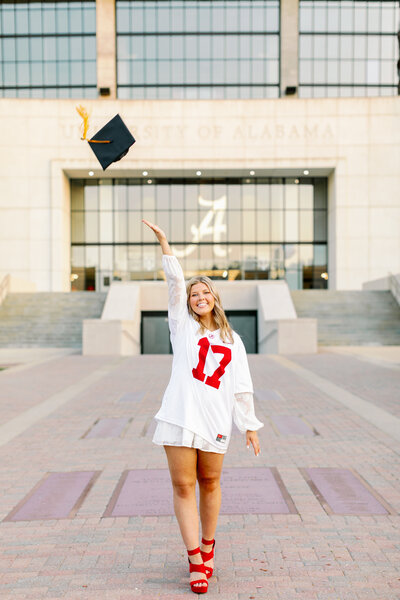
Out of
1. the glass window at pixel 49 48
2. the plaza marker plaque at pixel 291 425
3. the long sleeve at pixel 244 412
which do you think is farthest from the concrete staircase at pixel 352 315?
the glass window at pixel 49 48

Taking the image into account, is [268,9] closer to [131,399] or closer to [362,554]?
[131,399]

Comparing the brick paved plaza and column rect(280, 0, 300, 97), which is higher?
column rect(280, 0, 300, 97)

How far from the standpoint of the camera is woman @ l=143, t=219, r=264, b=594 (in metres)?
3.22

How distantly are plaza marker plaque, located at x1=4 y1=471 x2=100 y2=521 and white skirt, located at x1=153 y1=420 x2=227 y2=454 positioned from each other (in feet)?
5.67

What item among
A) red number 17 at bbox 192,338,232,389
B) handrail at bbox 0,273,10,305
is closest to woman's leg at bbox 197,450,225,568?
red number 17 at bbox 192,338,232,389

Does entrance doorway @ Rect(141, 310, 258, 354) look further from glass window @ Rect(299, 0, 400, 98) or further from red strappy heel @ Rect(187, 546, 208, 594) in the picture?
red strappy heel @ Rect(187, 546, 208, 594)

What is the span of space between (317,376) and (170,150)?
27.6m

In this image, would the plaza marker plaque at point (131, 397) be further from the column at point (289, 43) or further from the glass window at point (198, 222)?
the column at point (289, 43)

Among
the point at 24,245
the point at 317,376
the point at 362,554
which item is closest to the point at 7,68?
the point at 24,245

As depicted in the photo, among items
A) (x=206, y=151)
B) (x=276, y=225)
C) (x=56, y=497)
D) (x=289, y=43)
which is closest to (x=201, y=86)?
(x=206, y=151)

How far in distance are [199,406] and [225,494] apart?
2042mm

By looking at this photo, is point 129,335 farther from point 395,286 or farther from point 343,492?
point 343,492

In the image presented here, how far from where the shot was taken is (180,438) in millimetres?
3199

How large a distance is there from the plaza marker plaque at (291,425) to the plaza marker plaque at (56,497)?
2817mm
